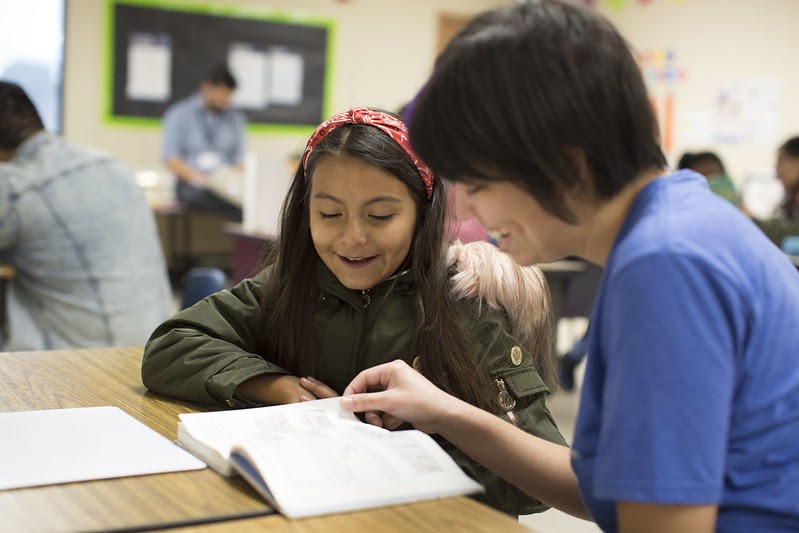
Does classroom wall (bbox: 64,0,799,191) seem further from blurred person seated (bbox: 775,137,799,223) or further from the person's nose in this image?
the person's nose

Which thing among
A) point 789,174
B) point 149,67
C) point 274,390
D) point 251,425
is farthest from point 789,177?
point 251,425

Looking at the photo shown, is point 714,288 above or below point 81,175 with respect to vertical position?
above

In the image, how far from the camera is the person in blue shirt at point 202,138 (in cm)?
687

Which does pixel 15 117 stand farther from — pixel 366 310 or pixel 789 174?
pixel 789 174

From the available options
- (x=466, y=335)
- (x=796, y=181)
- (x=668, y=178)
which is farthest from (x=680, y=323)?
(x=796, y=181)

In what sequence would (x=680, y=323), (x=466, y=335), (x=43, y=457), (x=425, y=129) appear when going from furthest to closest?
(x=466, y=335), (x=43, y=457), (x=425, y=129), (x=680, y=323)

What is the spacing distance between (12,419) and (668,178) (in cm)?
84

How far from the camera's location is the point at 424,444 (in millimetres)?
1056

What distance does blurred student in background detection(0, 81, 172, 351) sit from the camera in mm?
2709

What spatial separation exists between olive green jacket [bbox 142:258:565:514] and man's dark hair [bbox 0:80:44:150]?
1558mm

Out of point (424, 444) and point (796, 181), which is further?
point (796, 181)

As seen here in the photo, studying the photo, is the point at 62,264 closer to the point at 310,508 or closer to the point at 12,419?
the point at 12,419

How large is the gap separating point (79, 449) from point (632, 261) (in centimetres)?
67

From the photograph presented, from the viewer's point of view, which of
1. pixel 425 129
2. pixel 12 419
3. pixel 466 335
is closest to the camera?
pixel 425 129
